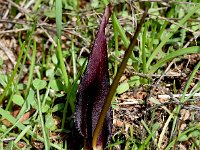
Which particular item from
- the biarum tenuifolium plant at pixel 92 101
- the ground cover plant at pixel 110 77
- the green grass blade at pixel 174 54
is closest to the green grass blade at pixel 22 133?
the ground cover plant at pixel 110 77

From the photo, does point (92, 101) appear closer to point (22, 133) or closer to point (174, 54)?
point (22, 133)

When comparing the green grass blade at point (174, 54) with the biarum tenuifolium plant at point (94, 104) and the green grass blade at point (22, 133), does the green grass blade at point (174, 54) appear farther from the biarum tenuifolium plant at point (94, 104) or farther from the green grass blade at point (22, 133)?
the green grass blade at point (22, 133)

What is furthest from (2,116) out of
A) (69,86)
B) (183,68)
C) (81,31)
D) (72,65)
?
(183,68)

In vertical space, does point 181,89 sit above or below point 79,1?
below

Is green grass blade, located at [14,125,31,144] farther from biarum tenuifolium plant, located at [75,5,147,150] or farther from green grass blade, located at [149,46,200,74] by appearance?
green grass blade, located at [149,46,200,74]

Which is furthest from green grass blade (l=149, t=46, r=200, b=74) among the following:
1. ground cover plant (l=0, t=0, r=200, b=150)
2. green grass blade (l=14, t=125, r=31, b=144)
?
green grass blade (l=14, t=125, r=31, b=144)

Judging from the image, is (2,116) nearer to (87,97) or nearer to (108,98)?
(87,97)
